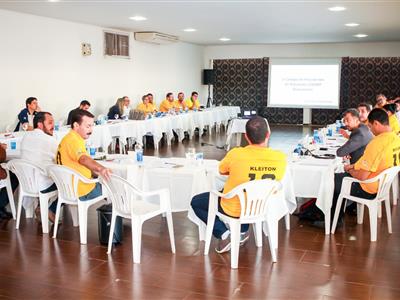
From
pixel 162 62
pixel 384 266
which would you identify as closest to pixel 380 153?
pixel 384 266

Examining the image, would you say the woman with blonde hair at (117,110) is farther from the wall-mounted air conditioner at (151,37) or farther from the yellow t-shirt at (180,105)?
the yellow t-shirt at (180,105)

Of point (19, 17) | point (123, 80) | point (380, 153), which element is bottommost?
point (380, 153)

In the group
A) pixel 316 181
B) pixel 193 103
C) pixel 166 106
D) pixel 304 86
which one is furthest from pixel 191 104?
pixel 316 181

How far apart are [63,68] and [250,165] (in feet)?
23.9

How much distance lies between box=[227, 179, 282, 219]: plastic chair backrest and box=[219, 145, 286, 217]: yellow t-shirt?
5cm

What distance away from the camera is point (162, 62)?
1392 centimetres

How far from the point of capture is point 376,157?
431cm

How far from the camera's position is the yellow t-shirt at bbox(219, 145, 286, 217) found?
3711mm

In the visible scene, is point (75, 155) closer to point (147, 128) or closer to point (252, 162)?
point (252, 162)

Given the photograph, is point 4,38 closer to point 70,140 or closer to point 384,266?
point 70,140

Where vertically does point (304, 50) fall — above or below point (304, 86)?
above

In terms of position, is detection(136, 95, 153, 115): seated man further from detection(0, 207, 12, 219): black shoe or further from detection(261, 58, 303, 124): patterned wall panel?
detection(0, 207, 12, 219): black shoe

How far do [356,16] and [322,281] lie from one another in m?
6.52

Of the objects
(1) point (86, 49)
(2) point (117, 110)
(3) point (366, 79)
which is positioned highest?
(1) point (86, 49)
